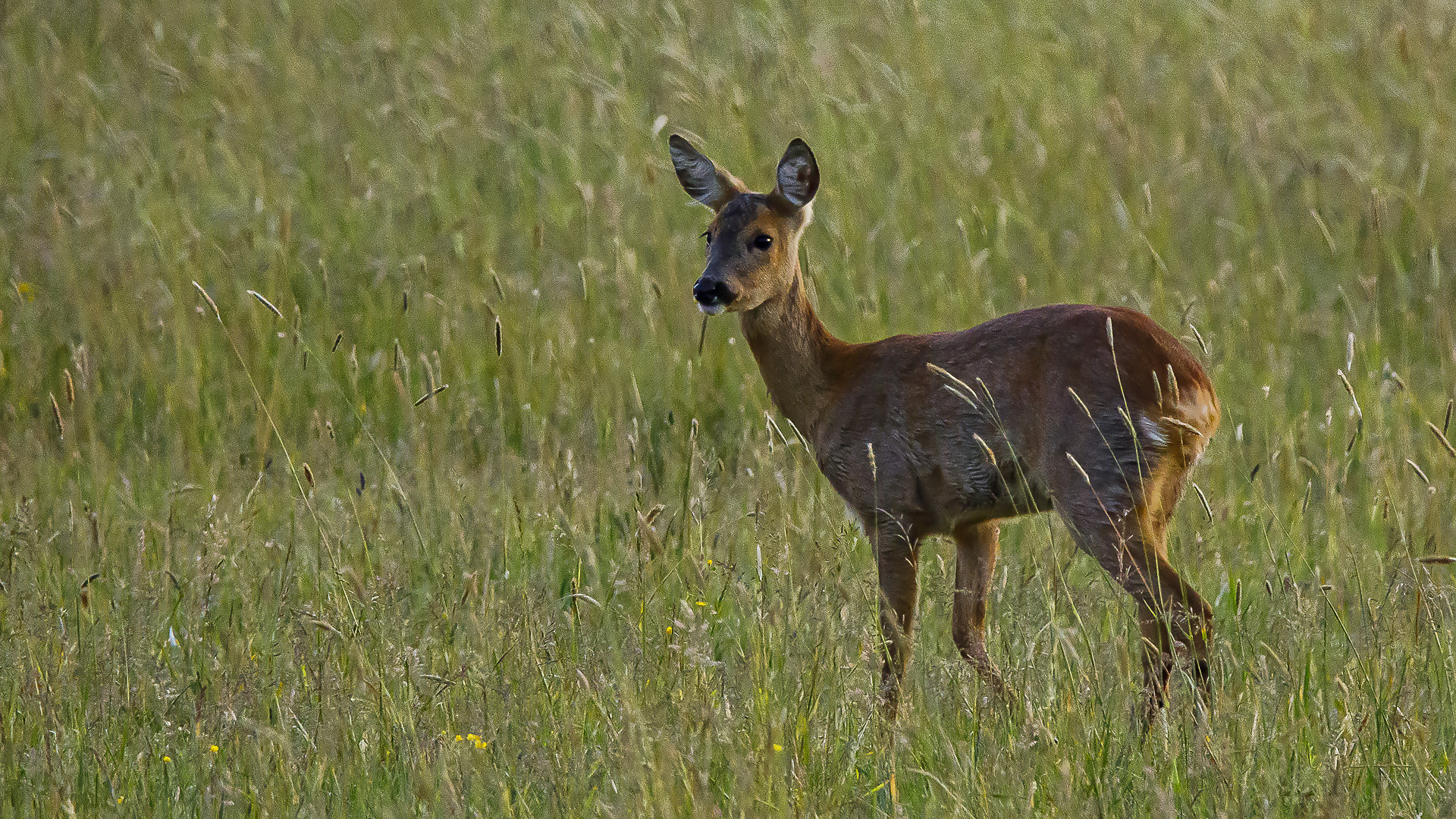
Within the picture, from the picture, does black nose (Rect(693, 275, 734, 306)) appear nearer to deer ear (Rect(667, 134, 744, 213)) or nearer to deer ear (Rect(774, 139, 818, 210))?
deer ear (Rect(774, 139, 818, 210))

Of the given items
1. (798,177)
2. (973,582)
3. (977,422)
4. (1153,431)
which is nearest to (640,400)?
(798,177)

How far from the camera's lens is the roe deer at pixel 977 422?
4320 millimetres

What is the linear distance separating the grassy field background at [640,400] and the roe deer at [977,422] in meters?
0.15

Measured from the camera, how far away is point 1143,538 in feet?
14.2

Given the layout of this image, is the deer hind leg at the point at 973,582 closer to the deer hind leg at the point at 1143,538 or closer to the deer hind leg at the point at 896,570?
the deer hind leg at the point at 896,570

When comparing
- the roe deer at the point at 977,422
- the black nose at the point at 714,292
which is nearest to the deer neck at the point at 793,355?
the roe deer at the point at 977,422

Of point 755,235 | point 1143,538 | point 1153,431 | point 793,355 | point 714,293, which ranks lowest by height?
point 1143,538

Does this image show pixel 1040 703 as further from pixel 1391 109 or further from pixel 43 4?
pixel 43 4

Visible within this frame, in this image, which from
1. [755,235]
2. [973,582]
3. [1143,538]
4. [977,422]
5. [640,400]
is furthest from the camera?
[640,400]

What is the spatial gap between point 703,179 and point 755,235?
46cm

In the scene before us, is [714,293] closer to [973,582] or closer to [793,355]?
[793,355]

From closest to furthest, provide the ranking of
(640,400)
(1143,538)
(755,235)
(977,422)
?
(1143,538), (977,422), (755,235), (640,400)

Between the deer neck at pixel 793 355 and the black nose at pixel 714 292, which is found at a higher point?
the black nose at pixel 714 292

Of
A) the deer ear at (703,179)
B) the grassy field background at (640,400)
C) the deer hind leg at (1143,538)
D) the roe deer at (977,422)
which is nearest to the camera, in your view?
the grassy field background at (640,400)
